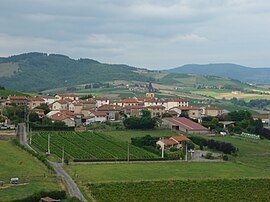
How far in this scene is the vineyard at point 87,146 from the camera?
170ft

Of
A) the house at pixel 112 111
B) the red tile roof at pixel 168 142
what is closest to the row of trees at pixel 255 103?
the house at pixel 112 111

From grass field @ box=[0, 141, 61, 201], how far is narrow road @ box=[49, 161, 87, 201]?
0.91m

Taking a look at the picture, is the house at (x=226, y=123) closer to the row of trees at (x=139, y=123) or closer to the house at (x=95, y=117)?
the row of trees at (x=139, y=123)

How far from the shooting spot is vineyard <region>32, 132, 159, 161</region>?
51.8 m

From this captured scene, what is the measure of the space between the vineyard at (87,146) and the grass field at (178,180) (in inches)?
163

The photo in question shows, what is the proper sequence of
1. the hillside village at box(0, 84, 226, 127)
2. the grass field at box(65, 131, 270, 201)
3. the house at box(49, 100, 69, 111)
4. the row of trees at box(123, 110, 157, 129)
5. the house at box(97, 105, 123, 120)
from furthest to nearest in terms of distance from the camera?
the house at box(49, 100, 69, 111) → the house at box(97, 105, 123, 120) → the hillside village at box(0, 84, 226, 127) → the row of trees at box(123, 110, 157, 129) → the grass field at box(65, 131, 270, 201)

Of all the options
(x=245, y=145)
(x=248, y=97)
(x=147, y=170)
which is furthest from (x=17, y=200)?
(x=248, y=97)

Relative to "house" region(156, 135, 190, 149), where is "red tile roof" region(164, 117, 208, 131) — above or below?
above

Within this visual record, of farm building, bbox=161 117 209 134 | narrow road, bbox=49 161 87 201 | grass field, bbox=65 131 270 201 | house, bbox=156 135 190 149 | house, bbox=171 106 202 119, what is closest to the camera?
narrow road, bbox=49 161 87 201

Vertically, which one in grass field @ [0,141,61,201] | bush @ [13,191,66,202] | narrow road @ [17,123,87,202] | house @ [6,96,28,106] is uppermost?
house @ [6,96,28,106]

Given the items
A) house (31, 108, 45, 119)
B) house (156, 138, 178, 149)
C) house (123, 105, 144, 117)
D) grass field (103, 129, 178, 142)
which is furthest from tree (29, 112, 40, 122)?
house (156, 138, 178, 149)

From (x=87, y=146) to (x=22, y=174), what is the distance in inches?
690

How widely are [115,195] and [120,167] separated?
11.5 m

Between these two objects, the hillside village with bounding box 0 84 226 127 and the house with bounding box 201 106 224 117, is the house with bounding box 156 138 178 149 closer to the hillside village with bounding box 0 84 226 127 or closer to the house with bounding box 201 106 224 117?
the hillside village with bounding box 0 84 226 127
